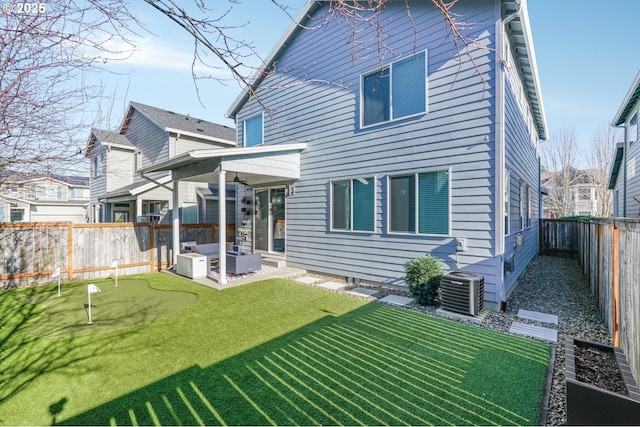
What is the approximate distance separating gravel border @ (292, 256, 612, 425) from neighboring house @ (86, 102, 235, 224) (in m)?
8.07

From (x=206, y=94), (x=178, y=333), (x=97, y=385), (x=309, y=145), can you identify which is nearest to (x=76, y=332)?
(x=178, y=333)

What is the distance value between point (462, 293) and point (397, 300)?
1319mm

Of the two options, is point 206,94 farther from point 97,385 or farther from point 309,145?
point 309,145

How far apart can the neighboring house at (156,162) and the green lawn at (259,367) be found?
27.1ft

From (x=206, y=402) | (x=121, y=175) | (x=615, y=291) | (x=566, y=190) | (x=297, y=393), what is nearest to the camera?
(x=206, y=402)

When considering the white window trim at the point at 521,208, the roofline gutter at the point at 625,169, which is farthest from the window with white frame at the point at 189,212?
the roofline gutter at the point at 625,169

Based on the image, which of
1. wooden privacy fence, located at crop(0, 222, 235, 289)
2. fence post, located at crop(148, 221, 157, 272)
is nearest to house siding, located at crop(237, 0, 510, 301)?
fence post, located at crop(148, 221, 157, 272)

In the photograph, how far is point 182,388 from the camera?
2.90m

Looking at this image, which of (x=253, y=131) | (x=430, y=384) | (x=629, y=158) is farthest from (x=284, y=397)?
(x=629, y=158)

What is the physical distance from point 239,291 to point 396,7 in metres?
7.26

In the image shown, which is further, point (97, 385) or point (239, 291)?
point (239, 291)

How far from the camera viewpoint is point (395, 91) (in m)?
6.68

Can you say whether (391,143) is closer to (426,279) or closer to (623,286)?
(426,279)

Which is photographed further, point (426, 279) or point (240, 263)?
point (240, 263)
